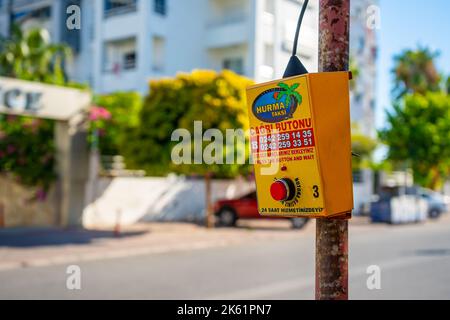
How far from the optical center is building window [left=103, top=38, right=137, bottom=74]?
27.9 metres

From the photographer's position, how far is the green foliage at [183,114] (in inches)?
701

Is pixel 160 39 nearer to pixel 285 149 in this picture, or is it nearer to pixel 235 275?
pixel 235 275

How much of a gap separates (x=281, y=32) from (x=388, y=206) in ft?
61.5

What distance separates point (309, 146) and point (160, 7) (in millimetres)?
26560

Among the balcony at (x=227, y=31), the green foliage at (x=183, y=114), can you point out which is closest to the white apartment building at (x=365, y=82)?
the balcony at (x=227, y=31)

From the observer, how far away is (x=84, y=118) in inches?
765

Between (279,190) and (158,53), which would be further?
(158,53)

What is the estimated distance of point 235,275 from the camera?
10359mm

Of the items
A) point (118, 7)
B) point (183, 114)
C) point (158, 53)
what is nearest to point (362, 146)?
point (158, 53)

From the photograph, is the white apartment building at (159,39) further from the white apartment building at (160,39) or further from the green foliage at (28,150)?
the green foliage at (28,150)

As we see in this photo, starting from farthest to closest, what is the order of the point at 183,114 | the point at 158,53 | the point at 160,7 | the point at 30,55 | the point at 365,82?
the point at 365,82
the point at 30,55
the point at 158,53
the point at 160,7
the point at 183,114

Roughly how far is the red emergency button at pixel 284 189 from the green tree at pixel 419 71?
40.8 m

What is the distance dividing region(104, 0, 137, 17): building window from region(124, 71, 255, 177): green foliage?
9.95 metres
